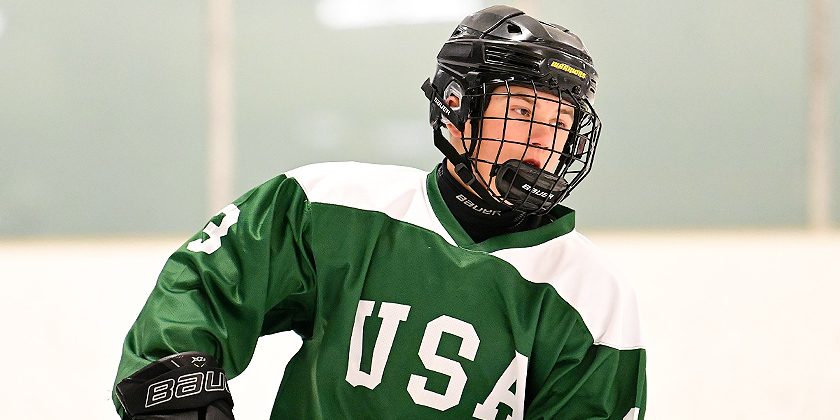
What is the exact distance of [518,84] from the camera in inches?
55.6

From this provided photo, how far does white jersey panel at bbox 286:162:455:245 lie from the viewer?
144 centimetres

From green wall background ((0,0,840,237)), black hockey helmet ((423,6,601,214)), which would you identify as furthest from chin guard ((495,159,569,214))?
green wall background ((0,0,840,237))

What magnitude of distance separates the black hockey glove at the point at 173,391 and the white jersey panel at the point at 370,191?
37 cm

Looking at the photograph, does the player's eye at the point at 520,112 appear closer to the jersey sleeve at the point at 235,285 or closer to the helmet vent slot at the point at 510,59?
the helmet vent slot at the point at 510,59

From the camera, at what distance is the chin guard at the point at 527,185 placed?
4.46 feet

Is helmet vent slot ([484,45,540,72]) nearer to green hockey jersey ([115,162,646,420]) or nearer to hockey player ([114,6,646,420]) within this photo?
hockey player ([114,6,646,420])

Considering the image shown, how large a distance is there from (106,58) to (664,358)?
4.50 m

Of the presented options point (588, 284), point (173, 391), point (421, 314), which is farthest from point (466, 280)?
point (173, 391)

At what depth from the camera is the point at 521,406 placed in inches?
57.0

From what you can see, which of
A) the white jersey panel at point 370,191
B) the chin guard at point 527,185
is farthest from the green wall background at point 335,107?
the chin guard at point 527,185

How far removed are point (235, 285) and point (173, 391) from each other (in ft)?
0.77

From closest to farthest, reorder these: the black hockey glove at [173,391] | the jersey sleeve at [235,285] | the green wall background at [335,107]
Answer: the black hockey glove at [173,391]
the jersey sleeve at [235,285]
the green wall background at [335,107]

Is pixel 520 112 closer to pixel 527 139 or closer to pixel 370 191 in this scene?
pixel 527 139

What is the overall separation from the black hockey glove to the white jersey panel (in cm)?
37
